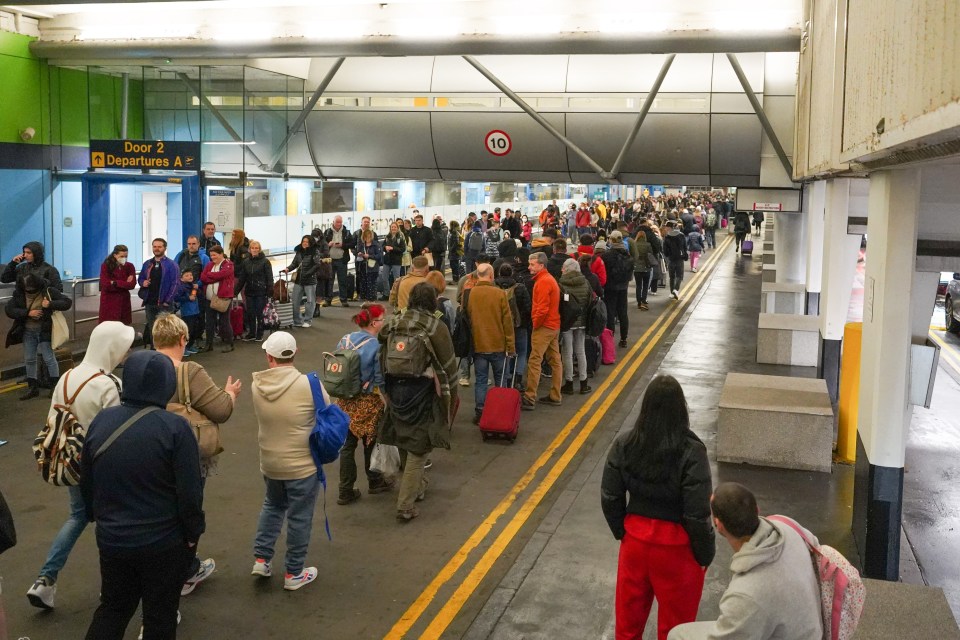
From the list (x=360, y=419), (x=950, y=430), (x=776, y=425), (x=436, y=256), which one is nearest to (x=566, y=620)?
(x=360, y=419)

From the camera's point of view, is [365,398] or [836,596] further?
[365,398]

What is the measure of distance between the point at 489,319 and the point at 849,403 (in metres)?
3.90

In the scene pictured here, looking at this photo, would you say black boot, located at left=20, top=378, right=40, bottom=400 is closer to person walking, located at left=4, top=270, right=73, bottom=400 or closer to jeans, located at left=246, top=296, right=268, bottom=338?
person walking, located at left=4, top=270, right=73, bottom=400

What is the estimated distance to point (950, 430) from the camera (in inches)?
463

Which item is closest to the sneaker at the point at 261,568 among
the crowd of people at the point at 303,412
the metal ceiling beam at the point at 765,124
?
the crowd of people at the point at 303,412

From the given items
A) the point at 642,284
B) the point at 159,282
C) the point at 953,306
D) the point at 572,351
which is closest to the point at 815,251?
the point at 642,284

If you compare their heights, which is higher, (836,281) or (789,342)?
(836,281)

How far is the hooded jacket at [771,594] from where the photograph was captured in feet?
12.4

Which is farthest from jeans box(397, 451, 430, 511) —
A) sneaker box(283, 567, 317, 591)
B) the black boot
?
the black boot

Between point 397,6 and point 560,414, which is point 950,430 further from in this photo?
point 397,6

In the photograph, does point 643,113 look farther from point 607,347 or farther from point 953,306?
point 953,306

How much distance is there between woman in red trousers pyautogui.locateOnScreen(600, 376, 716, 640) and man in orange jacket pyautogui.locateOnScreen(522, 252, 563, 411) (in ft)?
21.9

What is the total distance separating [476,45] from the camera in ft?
45.6

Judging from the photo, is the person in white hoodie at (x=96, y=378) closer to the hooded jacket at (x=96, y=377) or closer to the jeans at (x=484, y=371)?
the hooded jacket at (x=96, y=377)
